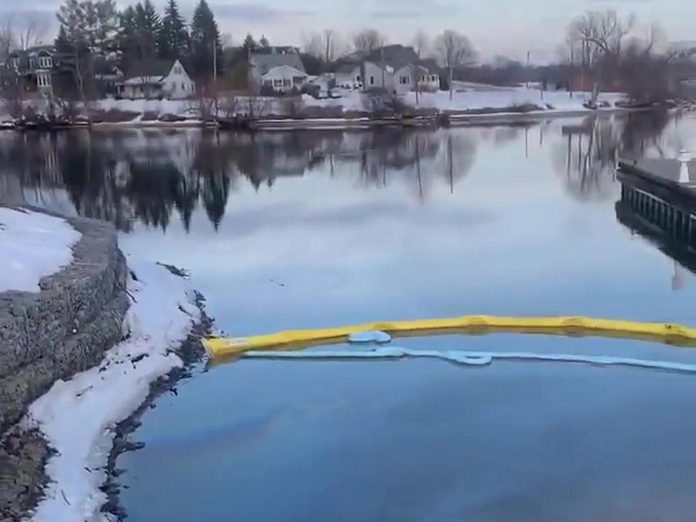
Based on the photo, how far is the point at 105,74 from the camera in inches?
2111

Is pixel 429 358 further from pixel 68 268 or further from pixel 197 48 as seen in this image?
pixel 197 48

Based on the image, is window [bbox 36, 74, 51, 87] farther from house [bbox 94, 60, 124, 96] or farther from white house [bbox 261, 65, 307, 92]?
white house [bbox 261, 65, 307, 92]

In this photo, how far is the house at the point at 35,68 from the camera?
5109cm

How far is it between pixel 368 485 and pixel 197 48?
51.1 m

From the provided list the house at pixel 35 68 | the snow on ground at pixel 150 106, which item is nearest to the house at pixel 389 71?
the snow on ground at pixel 150 106

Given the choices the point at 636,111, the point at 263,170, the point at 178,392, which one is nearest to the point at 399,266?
the point at 178,392

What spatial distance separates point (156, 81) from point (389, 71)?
15752 mm

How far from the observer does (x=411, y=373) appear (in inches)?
341

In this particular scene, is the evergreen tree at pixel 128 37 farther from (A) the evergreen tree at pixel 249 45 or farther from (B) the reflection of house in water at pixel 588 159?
(B) the reflection of house in water at pixel 588 159

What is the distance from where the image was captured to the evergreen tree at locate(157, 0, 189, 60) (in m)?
55.3

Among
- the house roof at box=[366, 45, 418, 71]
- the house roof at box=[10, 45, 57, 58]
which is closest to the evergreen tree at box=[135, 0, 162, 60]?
the house roof at box=[10, 45, 57, 58]

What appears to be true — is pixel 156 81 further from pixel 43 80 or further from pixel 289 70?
pixel 289 70

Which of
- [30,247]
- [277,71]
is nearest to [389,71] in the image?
[277,71]

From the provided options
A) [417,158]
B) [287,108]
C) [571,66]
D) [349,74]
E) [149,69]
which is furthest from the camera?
[571,66]
